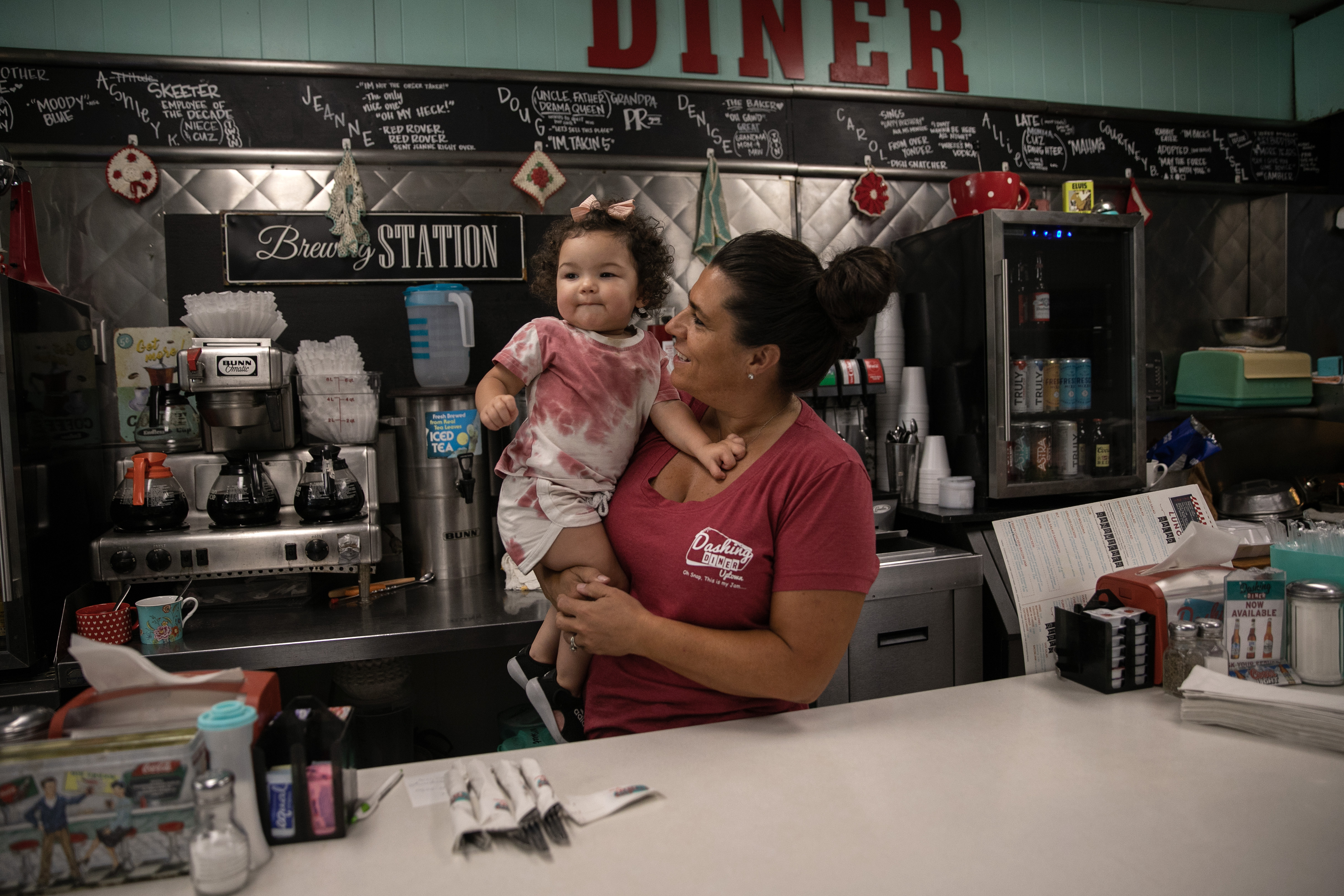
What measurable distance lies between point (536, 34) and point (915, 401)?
2.28 meters

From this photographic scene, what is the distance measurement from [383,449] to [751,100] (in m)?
2.21

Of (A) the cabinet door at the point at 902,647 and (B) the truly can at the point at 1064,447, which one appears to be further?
(B) the truly can at the point at 1064,447

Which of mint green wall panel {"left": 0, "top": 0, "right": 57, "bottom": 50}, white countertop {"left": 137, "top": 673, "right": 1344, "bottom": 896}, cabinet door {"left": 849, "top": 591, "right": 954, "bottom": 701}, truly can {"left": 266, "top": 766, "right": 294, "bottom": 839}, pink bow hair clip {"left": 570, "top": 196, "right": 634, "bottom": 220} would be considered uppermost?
mint green wall panel {"left": 0, "top": 0, "right": 57, "bottom": 50}

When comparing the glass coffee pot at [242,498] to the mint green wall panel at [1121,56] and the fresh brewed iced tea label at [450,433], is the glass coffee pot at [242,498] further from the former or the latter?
the mint green wall panel at [1121,56]

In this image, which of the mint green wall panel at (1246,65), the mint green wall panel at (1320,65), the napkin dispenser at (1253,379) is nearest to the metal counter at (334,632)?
the napkin dispenser at (1253,379)

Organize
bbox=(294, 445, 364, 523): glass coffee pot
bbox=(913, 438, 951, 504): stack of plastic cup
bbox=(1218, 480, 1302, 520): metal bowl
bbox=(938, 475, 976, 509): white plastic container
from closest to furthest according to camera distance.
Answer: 1. bbox=(294, 445, 364, 523): glass coffee pot
2. bbox=(938, 475, 976, 509): white plastic container
3. bbox=(913, 438, 951, 504): stack of plastic cup
4. bbox=(1218, 480, 1302, 520): metal bowl

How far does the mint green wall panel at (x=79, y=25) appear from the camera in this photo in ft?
10.1

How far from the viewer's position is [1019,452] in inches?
139

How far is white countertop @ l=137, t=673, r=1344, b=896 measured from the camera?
3.29 ft

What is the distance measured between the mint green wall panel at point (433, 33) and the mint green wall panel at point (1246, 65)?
400cm

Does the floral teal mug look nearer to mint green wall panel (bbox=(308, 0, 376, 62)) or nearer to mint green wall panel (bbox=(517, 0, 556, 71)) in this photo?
mint green wall panel (bbox=(308, 0, 376, 62))

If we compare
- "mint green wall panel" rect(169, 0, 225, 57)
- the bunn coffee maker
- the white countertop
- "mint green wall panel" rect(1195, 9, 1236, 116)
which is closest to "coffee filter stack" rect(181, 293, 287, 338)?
the bunn coffee maker

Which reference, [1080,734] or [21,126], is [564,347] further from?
[21,126]

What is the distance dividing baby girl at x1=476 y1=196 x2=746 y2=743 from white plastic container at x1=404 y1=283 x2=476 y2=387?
126cm
